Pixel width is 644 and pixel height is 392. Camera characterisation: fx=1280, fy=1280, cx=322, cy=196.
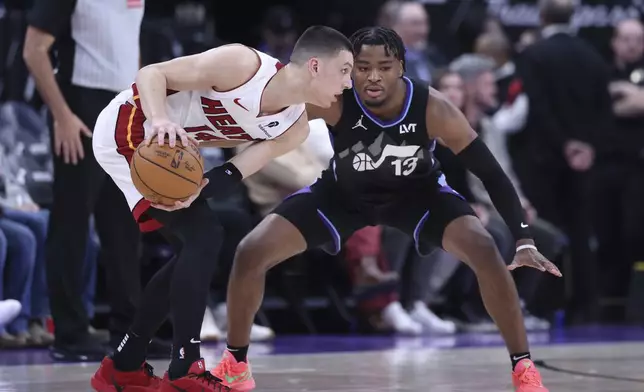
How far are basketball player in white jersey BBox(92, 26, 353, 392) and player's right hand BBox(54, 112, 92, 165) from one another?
111cm

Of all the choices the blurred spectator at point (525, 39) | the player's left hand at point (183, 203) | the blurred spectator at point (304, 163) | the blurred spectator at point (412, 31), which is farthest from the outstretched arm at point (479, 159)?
the blurred spectator at point (525, 39)

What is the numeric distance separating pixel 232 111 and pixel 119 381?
43.5 inches

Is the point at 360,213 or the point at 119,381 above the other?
the point at 360,213

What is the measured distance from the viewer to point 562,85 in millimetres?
9109

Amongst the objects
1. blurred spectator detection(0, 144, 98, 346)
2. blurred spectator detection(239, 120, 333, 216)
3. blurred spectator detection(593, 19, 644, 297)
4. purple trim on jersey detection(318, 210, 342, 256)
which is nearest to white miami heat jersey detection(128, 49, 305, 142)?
purple trim on jersey detection(318, 210, 342, 256)

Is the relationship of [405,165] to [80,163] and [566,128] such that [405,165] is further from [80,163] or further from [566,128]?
[566,128]

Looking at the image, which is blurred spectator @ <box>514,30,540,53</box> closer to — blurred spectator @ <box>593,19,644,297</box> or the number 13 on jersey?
blurred spectator @ <box>593,19,644,297</box>

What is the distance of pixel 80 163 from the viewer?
20.0ft

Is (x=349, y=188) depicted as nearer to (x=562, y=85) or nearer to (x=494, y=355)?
(x=494, y=355)

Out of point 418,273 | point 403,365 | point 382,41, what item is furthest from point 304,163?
point 382,41

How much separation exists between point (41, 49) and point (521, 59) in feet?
13.9

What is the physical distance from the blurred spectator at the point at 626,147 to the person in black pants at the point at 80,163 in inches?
177

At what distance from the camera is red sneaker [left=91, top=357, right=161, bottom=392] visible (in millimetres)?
4836

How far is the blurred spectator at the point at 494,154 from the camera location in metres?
8.66
